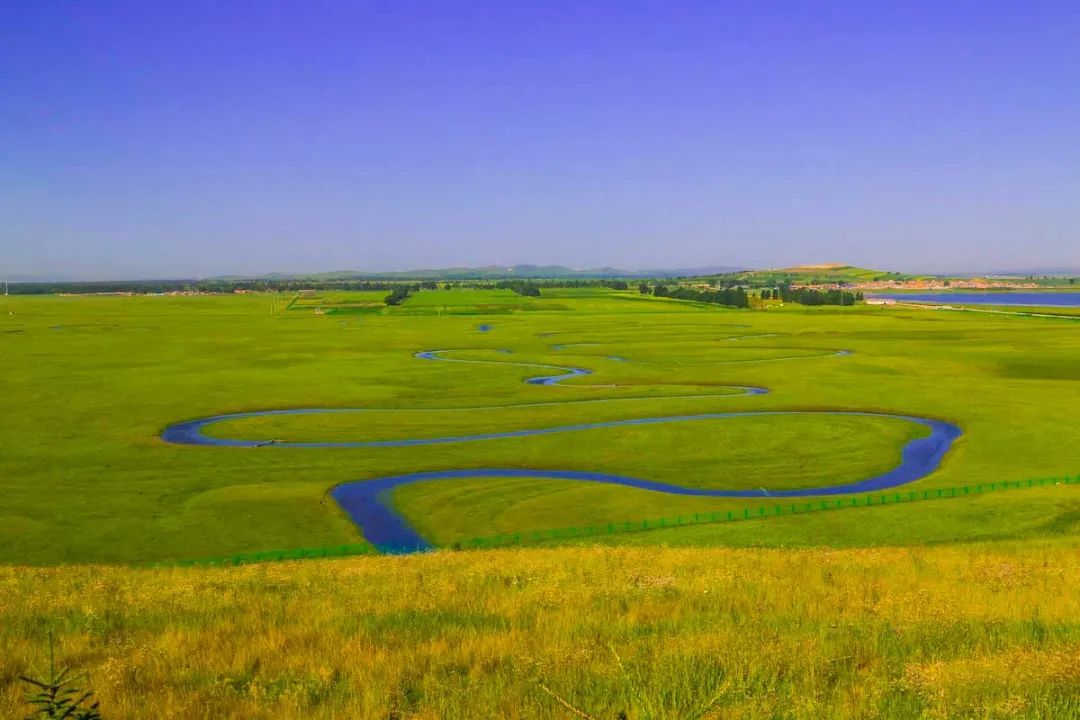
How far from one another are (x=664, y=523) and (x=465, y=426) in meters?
24.4

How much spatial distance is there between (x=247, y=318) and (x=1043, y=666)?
18351 cm

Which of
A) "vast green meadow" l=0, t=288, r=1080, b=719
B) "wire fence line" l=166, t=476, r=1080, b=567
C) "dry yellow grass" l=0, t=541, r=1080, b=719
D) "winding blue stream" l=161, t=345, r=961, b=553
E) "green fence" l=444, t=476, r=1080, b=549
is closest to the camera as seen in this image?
"dry yellow grass" l=0, t=541, r=1080, b=719

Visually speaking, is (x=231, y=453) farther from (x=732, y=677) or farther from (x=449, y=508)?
(x=732, y=677)

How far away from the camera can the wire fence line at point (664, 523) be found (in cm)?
3081

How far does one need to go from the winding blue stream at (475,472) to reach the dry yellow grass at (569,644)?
58.6 ft

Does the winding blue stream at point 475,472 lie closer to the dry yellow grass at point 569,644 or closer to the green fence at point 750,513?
the green fence at point 750,513

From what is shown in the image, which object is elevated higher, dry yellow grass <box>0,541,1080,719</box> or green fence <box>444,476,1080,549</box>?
dry yellow grass <box>0,541,1080,719</box>

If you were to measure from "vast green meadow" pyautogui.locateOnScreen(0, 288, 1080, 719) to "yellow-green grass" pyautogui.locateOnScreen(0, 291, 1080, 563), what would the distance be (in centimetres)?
32

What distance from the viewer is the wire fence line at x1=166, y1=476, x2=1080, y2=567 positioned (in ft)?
101

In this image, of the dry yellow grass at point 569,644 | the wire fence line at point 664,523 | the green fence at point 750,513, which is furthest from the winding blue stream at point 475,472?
the dry yellow grass at point 569,644

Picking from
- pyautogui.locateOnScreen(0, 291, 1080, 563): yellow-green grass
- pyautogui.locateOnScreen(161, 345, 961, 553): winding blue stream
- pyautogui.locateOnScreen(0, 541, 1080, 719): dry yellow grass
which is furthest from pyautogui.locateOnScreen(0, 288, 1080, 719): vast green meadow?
pyautogui.locateOnScreen(161, 345, 961, 553): winding blue stream

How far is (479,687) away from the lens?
7.78 m

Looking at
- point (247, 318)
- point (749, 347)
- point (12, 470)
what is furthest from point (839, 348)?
point (247, 318)

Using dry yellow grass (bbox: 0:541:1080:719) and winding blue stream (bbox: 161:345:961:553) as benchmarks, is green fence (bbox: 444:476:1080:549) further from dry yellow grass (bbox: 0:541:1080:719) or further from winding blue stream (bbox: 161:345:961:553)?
dry yellow grass (bbox: 0:541:1080:719)
